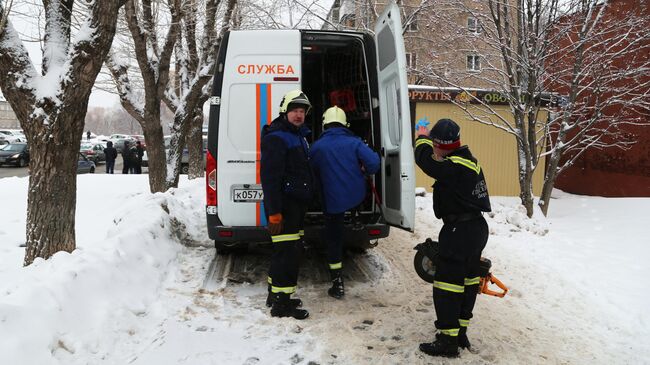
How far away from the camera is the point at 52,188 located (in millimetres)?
4711

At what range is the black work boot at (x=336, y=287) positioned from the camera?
4.73 meters

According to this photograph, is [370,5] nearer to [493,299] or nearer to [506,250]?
[506,250]

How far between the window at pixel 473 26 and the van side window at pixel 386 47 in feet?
17.6

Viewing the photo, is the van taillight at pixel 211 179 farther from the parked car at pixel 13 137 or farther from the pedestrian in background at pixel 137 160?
the parked car at pixel 13 137

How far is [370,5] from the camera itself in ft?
48.5

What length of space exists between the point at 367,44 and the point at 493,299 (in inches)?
118

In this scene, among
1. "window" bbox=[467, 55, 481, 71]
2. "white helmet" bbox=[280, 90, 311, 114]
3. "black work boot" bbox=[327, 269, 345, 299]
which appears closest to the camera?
"white helmet" bbox=[280, 90, 311, 114]

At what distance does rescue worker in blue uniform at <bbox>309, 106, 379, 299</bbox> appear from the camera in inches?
182

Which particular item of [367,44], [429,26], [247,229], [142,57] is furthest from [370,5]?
[247,229]

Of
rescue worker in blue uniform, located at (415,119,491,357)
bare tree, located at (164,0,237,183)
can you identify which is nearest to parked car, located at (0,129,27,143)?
bare tree, located at (164,0,237,183)

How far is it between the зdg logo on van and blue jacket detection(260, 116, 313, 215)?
91cm

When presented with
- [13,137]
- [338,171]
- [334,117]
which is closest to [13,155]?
[13,137]

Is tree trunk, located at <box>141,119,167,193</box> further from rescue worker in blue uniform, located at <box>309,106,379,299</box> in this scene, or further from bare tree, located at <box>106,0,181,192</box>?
rescue worker in blue uniform, located at <box>309,106,379,299</box>

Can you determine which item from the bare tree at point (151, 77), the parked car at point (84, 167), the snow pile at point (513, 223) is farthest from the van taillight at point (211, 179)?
the parked car at point (84, 167)
